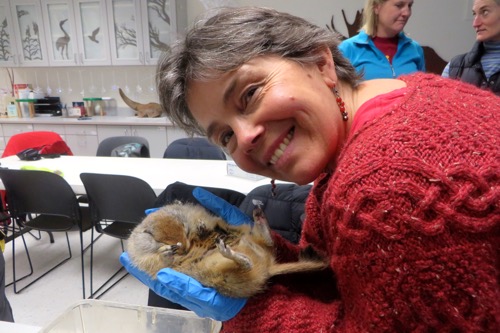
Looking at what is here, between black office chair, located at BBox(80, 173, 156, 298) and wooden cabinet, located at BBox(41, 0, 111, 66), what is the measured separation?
316 cm

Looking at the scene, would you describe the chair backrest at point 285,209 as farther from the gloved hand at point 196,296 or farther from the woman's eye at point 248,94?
the woman's eye at point 248,94

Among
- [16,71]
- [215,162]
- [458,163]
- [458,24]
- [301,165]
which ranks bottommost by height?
[215,162]

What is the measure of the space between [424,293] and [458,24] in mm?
4967

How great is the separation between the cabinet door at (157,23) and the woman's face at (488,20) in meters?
3.48

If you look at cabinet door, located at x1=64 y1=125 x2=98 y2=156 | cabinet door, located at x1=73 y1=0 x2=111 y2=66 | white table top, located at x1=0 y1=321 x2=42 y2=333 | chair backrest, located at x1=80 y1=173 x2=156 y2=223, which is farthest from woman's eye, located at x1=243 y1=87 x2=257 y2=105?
cabinet door, located at x1=73 y1=0 x2=111 y2=66

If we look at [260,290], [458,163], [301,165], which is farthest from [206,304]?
[458,163]

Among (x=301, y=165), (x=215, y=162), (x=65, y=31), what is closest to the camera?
(x=301, y=165)

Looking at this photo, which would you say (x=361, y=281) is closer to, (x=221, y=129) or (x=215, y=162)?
(x=221, y=129)

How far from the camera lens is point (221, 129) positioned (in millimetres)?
893

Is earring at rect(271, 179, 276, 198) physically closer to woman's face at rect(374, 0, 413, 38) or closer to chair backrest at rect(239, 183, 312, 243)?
chair backrest at rect(239, 183, 312, 243)

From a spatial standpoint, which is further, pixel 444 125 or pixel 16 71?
pixel 16 71

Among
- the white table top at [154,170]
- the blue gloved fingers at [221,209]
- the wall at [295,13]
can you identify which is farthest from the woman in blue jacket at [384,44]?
the blue gloved fingers at [221,209]

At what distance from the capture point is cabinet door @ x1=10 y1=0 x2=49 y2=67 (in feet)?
16.8

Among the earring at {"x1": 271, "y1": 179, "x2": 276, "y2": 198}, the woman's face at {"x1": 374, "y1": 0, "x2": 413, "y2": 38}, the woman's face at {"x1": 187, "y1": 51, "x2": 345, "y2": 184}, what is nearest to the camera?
the woman's face at {"x1": 187, "y1": 51, "x2": 345, "y2": 184}
